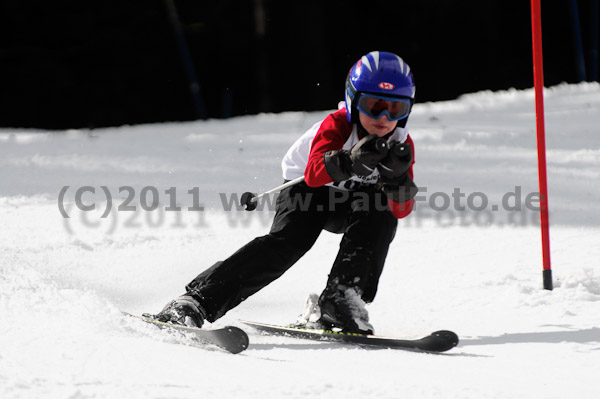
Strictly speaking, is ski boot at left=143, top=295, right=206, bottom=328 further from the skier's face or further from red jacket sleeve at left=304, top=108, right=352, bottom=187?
the skier's face

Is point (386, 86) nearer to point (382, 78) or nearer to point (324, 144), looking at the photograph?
point (382, 78)

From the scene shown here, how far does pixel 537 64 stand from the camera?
12.9 feet

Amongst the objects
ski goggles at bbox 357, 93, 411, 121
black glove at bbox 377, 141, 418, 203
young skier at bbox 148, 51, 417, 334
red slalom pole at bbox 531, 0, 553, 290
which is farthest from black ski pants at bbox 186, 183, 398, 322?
red slalom pole at bbox 531, 0, 553, 290

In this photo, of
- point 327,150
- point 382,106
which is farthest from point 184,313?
point 382,106

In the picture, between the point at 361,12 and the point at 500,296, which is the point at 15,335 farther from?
the point at 361,12

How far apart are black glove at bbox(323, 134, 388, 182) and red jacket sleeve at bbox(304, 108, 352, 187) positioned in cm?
6

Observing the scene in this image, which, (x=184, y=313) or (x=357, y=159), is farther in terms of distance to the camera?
(x=184, y=313)

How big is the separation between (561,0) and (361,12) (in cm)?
273

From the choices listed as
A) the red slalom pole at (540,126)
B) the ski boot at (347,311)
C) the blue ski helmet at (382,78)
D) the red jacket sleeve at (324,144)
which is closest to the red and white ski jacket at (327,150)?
→ the red jacket sleeve at (324,144)

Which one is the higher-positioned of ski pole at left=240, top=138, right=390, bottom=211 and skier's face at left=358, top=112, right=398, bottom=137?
skier's face at left=358, top=112, right=398, bottom=137

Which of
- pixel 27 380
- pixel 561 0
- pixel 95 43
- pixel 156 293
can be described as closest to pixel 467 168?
pixel 156 293

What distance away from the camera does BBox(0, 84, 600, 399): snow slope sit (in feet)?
8.27

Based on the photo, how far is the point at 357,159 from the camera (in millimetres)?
3031

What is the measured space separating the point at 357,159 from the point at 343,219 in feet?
1.46
